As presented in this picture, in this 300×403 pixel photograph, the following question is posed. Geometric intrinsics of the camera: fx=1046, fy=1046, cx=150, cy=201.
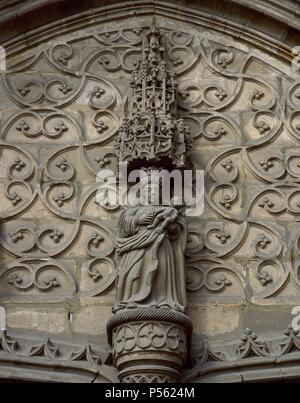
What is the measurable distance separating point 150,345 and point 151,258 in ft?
2.27

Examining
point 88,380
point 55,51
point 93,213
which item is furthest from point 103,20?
point 88,380

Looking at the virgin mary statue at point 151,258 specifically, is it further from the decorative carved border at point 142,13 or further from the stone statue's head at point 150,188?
the decorative carved border at point 142,13

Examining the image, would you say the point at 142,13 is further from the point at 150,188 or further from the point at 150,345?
the point at 150,345

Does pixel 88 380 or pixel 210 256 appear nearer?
pixel 88 380

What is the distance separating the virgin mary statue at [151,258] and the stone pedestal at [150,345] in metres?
0.11

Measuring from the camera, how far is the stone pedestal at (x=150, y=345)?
7.38 meters

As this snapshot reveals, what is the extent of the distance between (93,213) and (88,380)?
147 centimetres

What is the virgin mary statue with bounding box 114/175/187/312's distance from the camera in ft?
25.1

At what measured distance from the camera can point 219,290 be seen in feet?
26.7

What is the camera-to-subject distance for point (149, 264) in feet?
25.4

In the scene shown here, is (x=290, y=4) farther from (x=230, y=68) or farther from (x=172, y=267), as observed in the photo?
(x=172, y=267)

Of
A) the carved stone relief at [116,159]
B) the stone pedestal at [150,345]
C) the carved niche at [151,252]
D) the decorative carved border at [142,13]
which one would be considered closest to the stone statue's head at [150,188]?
the carved niche at [151,252]
